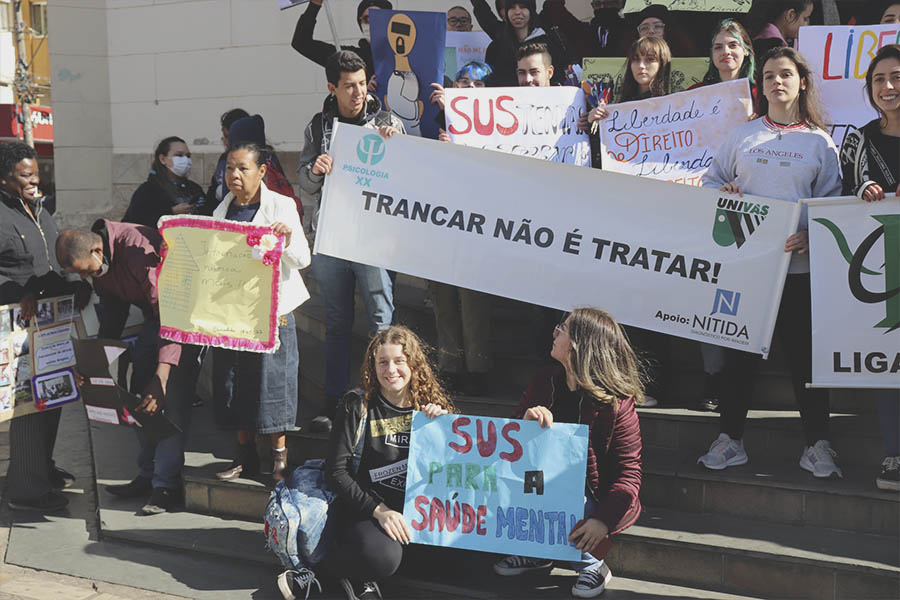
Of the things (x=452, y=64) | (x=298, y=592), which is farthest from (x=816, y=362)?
(x=452, y=64)

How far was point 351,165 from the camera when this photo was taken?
475 centimetres

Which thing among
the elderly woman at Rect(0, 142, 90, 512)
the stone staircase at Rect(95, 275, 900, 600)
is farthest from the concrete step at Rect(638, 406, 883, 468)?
the elderly woman at Rect(0, 142, 90, 512)

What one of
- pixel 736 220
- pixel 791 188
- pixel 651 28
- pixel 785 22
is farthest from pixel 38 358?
pixel 785 22

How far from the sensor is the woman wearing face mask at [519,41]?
5762 millimetres

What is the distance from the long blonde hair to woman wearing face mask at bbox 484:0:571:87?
2.53 metres

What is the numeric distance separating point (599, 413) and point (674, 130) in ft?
6.76

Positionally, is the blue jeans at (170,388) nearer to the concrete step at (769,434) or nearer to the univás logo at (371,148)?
the univás logo at (371,148)

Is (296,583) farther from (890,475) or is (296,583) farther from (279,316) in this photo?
(890,475)

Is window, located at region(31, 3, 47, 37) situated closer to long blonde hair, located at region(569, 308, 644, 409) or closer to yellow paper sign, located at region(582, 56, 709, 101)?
yellow paper sign, located at region(582, 56, 709, 101)

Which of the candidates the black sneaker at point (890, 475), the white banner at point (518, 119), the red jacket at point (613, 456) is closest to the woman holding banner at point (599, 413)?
the red jacket at point (613, 456)

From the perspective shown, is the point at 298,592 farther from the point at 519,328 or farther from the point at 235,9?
the point at 235,9

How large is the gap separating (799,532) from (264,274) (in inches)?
106

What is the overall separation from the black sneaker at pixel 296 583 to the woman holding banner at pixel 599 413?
3.62ft

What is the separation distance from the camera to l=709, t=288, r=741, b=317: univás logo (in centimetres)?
423
